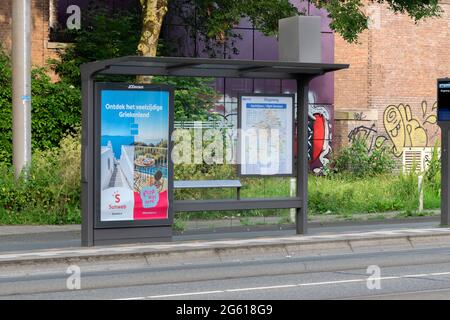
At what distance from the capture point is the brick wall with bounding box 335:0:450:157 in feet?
117

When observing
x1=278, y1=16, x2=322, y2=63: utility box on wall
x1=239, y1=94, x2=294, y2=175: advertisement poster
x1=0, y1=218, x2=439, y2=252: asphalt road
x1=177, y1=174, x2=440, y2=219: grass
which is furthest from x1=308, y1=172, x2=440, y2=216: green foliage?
x1=278, y1=16, x2=322, y2=63: utility box on wall

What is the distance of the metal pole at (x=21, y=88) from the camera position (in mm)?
21609

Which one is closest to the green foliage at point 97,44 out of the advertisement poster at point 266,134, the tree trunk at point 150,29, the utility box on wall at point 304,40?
the tree trunk at point 150,29

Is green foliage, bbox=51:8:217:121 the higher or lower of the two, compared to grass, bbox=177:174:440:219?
higher

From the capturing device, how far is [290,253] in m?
16.1

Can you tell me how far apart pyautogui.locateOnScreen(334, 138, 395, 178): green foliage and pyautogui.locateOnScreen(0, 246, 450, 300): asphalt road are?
1789cm

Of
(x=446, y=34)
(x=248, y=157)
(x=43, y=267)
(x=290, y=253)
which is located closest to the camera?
(x=43, y=267)

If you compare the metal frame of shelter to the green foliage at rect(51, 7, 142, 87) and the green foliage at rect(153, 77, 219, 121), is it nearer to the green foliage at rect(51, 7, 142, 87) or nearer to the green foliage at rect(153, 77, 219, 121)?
the green foliage at rect(153, 77, 219, 121)

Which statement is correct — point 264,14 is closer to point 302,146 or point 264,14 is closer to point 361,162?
point 361,162

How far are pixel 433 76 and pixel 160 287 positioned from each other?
27.1 m

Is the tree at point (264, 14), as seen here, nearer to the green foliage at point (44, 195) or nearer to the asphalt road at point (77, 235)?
the green foliage at point (44, 195)

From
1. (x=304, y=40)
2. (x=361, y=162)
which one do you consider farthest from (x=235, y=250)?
(x=361, y=162)
